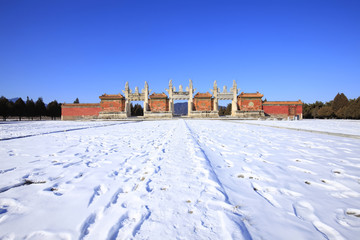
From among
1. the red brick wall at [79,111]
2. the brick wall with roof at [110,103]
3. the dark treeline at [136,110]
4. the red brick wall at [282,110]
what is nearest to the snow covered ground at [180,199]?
the brick wall with roof at [110,103]

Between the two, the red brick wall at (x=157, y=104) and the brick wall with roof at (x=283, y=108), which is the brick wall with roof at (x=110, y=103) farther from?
the brick wall with roof at (x=283, y=108)

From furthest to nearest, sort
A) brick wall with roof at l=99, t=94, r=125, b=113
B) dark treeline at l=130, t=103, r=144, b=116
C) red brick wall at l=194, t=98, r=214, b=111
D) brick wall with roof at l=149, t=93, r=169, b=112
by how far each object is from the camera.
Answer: dark treeline at l=130, t=103, r=144, b=116, brick wall with roof at l=149, t=93, r=169, b=112, red brick wall at l=194, t=98, r=214, b=111, brick wall with roof at l=99, t=94, r=125, b=113

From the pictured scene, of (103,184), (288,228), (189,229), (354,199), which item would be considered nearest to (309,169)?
(354,199)

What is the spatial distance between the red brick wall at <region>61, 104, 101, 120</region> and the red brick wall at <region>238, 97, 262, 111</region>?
3160cm

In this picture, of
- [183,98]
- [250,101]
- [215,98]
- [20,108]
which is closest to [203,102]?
[215,98]

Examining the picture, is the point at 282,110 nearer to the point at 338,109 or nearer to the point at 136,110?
the point at 338,109

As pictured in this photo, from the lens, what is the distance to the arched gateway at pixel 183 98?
35.2 metres

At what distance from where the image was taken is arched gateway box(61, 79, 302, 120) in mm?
35156

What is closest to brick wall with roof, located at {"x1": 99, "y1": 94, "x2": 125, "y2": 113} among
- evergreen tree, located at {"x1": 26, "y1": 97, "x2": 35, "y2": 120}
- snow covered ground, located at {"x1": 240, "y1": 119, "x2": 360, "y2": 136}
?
evergreen tree, located at {"x1": 26, "y1": 97, "x2": 35, "y2": 120}

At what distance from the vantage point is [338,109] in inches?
1827

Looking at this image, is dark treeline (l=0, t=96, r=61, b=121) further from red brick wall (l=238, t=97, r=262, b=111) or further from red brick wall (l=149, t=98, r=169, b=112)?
red brick wall (l=238, t=97, r=262, b=111)

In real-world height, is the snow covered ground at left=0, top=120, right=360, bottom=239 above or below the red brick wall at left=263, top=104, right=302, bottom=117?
below

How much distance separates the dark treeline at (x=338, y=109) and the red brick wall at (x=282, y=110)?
15667 mm

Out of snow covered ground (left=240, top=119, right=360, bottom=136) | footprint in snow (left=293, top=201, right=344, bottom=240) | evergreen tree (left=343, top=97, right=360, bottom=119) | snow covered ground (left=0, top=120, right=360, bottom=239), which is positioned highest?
evergreen tree (left=343, top=97, right=360, bottom=119)
